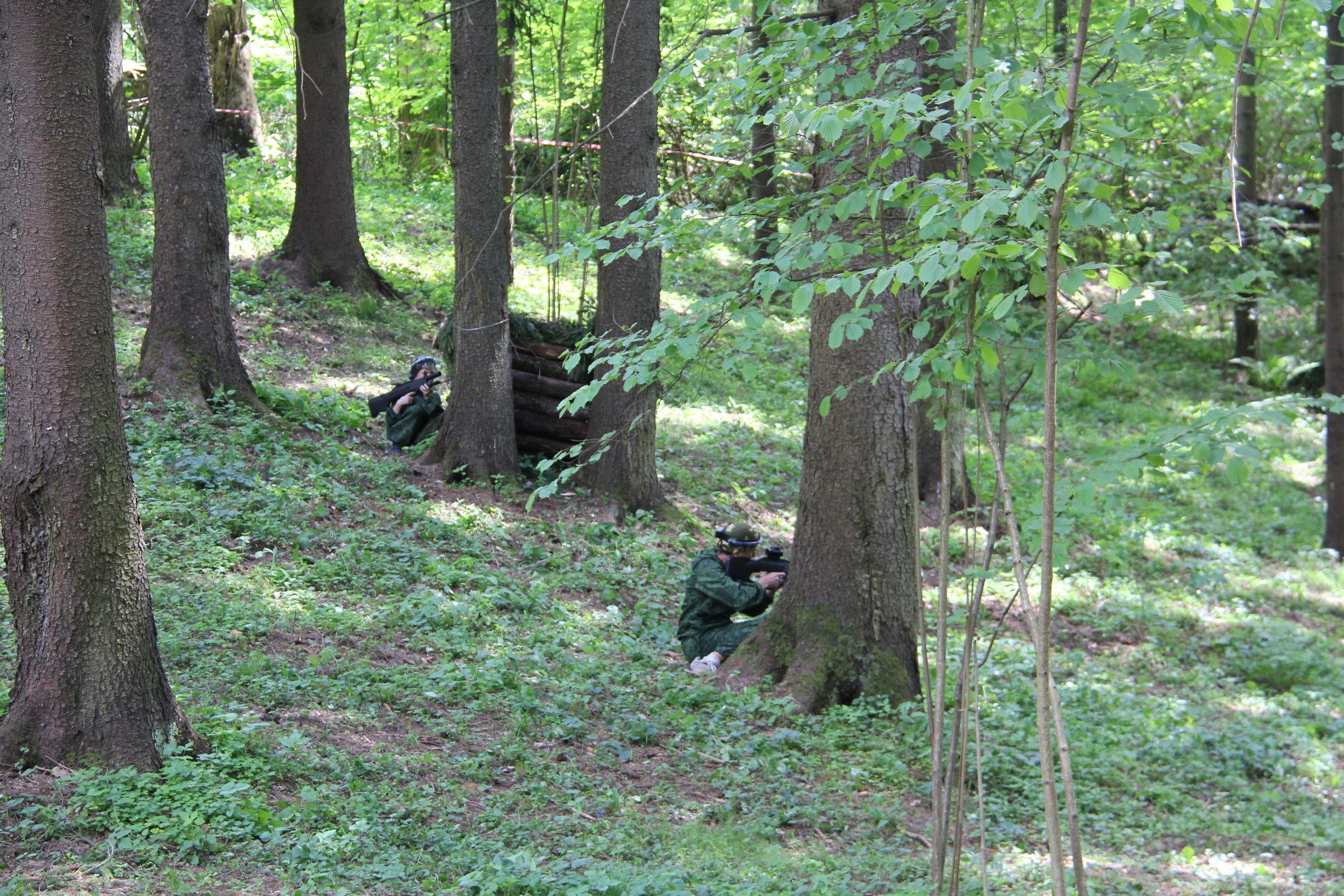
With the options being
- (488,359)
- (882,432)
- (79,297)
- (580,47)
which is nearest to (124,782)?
(79,297)

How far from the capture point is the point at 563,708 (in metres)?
6.21

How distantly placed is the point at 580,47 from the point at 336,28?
5033 millimetres

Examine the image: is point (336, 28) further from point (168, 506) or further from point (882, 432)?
point (882, 432)

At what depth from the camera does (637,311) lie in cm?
995

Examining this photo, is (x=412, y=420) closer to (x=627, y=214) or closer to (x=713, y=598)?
(x=627, y=214)

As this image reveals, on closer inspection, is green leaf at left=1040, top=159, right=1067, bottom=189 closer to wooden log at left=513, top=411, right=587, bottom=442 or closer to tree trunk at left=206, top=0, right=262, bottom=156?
wooden log at left=513, top=411, right=587, bottom=442

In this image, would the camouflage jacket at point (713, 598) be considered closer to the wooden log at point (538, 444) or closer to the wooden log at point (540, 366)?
the wooden log at point (538, 444)

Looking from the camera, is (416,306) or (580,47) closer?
(416,306)

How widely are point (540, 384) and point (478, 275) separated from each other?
152 centimetres

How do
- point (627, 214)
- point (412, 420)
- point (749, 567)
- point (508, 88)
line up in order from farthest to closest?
point (508, 88) → point (412, 420) → point (627, 214) → point (749, 567)

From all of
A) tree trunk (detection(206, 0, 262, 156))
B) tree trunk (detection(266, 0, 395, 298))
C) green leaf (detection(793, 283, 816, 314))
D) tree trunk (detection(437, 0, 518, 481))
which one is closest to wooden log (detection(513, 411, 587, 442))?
tree trunk (detection(437, 0, 518, 481))

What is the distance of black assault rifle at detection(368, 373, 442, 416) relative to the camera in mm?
10469

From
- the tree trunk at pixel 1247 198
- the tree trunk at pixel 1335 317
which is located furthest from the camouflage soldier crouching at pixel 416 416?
the tree trunk at pixel 1247 198

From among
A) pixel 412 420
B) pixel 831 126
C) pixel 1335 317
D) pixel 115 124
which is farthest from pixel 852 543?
pixel 115 124
